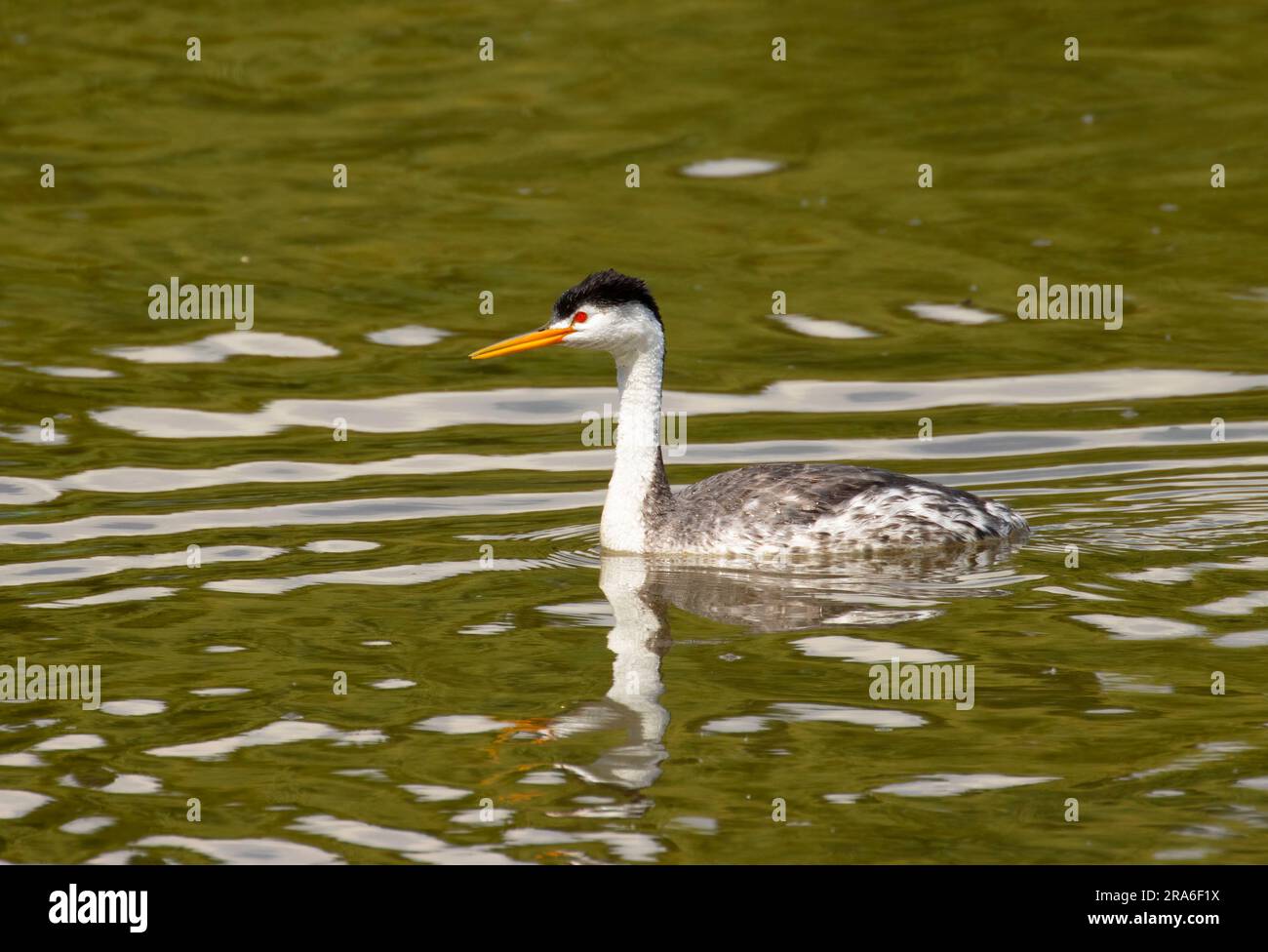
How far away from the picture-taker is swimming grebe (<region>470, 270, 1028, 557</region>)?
13469 mm

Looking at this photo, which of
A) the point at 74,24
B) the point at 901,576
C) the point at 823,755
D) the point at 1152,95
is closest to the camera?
the point at 823,755

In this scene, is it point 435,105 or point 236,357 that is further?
point 435,105

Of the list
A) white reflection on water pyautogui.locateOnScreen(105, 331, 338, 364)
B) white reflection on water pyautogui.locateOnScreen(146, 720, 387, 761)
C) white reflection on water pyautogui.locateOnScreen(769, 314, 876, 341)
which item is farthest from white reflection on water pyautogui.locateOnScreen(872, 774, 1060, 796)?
white reflection on water pyautogui.locateOnScreen(105, 331, 338, 364)

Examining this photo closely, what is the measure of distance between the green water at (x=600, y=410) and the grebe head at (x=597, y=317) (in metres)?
1.34

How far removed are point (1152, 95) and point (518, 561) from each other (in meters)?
15.7

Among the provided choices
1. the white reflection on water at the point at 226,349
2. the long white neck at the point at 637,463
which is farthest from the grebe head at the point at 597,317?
the white reflection on water at the point at 226,349

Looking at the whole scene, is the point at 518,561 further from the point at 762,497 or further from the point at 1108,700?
the point at 1108,700

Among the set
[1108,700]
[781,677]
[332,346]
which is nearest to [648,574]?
[781,677]

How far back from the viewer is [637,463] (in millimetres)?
14039

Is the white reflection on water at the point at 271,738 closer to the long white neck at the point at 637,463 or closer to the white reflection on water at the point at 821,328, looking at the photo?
the long white neck at the point at 637,463

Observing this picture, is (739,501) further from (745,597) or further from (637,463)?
(745,597)

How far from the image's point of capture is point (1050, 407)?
17.7 m

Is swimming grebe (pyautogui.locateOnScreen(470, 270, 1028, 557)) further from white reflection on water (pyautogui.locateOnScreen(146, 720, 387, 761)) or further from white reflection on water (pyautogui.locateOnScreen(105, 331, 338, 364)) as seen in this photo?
white reflection on water (pyautogui.locateOnScreen(105, 331, 338, 364))

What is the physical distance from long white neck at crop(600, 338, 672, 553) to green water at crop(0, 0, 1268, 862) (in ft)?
1.15
